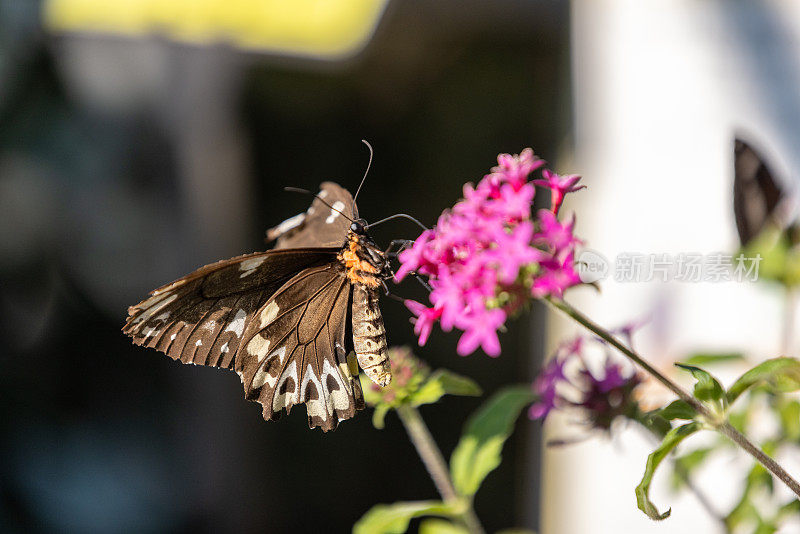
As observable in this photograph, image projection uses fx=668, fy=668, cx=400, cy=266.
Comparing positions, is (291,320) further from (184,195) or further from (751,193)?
(184,195)

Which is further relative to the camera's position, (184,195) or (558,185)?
(184,195)

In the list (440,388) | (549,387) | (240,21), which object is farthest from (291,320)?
(240,21)

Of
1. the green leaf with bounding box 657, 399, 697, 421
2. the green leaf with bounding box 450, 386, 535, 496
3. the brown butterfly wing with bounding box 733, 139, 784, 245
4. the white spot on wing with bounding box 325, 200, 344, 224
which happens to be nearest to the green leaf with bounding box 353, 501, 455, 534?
Answer: the green leaf with bounding box 450, 386, 535, 496

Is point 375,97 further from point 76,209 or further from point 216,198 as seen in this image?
point 76,209

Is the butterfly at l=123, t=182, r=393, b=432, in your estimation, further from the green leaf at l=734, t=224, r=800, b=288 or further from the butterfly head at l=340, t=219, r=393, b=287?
the green leaf at l=734, t=224, r=800, b=288

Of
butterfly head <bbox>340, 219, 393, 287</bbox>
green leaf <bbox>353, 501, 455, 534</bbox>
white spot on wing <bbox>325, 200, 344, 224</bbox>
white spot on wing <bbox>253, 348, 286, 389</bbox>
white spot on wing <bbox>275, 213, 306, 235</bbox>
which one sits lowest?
green leaf <bbox>353, 501, 455, 534</bbox>
